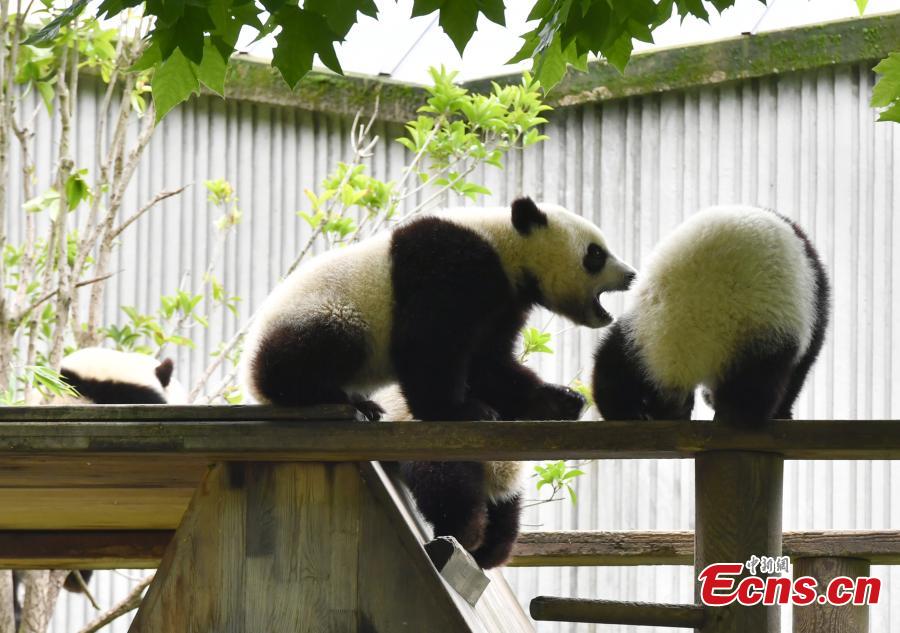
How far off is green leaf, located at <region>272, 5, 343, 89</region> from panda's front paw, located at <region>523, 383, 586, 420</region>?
1.23 meters

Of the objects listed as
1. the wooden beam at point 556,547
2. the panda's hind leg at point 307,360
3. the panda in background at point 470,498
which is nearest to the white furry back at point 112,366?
the wooden beam at point 556,547

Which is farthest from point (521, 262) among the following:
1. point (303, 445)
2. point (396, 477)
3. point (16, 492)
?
point (16, 492)

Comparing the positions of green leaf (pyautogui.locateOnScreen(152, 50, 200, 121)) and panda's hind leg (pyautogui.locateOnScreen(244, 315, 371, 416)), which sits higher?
green leaf (pyautogui.locateOnScreen(152, 50, 200, 121))

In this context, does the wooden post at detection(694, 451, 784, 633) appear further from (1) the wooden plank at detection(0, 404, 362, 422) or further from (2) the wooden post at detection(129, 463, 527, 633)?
(1) the wooden plank at detection(0, 404, 362, 422)

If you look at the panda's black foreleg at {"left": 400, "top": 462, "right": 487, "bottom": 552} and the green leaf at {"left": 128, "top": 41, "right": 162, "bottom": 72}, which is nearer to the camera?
the green leaf at {"left": 128, "top": 41, "right": 162, "bottom": 72}

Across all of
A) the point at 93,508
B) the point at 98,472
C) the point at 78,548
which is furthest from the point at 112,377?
the point at 98,472

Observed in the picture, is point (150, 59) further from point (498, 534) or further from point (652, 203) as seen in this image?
point (652, 203)

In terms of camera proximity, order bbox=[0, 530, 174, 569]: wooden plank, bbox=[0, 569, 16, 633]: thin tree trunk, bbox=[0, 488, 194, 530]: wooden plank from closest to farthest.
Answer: bbox=[0, 488, 194, 530]: wooden plank, bbox=[0, 530, 174, 569]: wooden plank, bbox=[0, 569, 16, 633]: thin tree trunk

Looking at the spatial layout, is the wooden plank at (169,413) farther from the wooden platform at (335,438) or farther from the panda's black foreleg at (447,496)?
the panda's black foreleg at (447,496)

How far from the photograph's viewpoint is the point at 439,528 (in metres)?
3.52

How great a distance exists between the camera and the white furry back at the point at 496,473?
372cm

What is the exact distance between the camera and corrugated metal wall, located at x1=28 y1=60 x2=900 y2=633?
6.50 metres

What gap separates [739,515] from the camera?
8.70 feet

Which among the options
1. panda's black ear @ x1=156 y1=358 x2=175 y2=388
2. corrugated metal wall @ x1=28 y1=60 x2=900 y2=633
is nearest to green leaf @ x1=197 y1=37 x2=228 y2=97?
panda's black ear @ x1=156 y1=358 x2=175 y2=388
